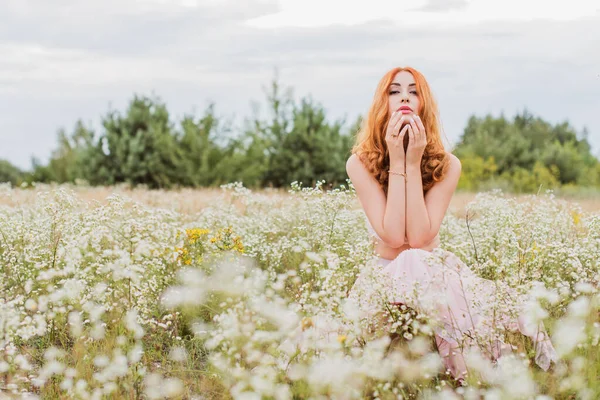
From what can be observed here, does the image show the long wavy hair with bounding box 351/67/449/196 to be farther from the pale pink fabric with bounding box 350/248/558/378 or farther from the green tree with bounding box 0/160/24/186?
the green tree with bounding box 0/160/24/186

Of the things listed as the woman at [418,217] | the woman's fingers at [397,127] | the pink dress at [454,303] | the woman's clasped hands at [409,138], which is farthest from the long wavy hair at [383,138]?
the pink dress at [454,303]

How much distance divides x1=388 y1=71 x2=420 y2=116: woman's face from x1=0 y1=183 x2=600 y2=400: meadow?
1.10m

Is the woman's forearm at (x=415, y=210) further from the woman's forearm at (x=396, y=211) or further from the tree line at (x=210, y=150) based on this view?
the tree line at (x=210, y=150)

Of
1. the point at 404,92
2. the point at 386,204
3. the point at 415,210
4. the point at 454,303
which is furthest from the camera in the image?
the point at 404,92

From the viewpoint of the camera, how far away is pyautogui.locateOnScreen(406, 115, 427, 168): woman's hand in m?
4.79

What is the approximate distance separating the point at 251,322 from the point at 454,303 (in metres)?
1.44

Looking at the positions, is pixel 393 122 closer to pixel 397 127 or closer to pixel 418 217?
pixel 397 127

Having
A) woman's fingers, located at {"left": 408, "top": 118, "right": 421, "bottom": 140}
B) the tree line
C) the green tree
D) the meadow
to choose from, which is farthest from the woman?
the green tree

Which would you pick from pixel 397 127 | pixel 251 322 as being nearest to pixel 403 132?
pixel 397 127

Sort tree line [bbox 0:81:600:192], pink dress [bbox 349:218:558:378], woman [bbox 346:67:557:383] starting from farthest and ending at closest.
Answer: tree line [bbox 0:81:600:192], woman [bbox 346:67:557:383], pink dress [bbox 349:218:558:378]

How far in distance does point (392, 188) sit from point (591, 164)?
163 feet

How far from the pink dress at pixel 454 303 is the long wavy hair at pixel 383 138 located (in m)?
0.92

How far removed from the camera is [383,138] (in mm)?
5352

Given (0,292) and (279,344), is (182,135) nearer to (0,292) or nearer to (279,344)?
(0,292)
